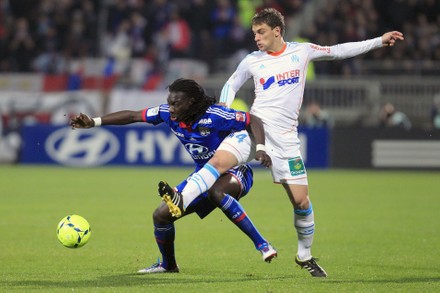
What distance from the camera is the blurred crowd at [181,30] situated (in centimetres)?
2362

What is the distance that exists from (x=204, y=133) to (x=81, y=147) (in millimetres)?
15126

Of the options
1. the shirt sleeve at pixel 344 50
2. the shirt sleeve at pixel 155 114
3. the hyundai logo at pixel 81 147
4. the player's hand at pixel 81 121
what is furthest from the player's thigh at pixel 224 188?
the hyundai logo at pixel 81 147

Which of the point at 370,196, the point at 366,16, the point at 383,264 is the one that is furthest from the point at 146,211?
the point at 366,16

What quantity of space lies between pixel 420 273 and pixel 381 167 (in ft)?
46.1

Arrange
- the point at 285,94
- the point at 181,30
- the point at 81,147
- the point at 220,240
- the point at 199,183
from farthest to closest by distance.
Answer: the point at 181,30, the point at 81,147, the point at 220,240, the point at 285,94, the point at 199,183

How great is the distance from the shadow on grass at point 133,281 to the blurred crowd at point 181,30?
51.9 ft

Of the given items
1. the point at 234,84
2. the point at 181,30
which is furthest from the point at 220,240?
the point at 181,30

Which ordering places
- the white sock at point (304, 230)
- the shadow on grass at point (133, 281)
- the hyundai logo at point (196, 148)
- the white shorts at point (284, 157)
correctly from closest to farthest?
the shadow on grass at point (133, 281) < the hyundai logo at point (196, 148) < the white shorts at point (284, 157) < the white sock at point (304, 230)

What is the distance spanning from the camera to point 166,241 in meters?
8.01

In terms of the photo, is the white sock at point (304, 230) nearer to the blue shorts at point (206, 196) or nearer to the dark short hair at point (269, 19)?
the blue shorts at point (206, 196)

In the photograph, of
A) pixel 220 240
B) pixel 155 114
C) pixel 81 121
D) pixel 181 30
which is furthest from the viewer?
pixel 181 30

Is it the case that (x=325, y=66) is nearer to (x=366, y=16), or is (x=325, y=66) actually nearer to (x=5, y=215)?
(x=366, y=16)

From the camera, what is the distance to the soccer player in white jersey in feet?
26.4

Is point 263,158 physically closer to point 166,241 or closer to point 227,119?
point 227,119
